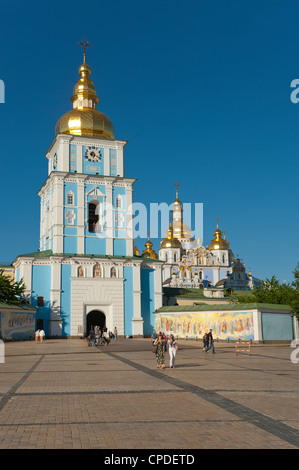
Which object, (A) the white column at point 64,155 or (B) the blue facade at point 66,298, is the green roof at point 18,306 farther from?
(A) the white column at point 64,155

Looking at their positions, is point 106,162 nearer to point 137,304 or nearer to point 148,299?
point 148,299

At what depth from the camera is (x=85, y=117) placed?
1943 inches

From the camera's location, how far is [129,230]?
47.2m

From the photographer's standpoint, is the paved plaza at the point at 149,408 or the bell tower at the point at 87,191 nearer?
the paved plaza at the point at 149,408

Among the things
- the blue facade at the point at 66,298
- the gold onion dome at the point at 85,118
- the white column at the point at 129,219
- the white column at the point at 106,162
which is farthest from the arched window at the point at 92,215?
the gold onion dome at the point at 85,118

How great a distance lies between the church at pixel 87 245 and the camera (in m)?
43.5

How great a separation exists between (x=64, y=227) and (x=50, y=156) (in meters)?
10.2

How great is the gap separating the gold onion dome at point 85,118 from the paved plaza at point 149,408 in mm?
35467

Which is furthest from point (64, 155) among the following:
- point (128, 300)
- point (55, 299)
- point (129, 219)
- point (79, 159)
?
point (128, 300)

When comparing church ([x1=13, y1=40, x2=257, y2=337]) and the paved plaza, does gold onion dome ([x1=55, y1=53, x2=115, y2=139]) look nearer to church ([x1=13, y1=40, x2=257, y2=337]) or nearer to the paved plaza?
church ([x1=13, y1=40, x2=257, y2=337])

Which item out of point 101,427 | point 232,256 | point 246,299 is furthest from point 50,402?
point 232,256

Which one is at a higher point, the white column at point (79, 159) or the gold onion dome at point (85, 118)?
the gold onion dome at point (85, 118)

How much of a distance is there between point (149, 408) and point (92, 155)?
40425mm
